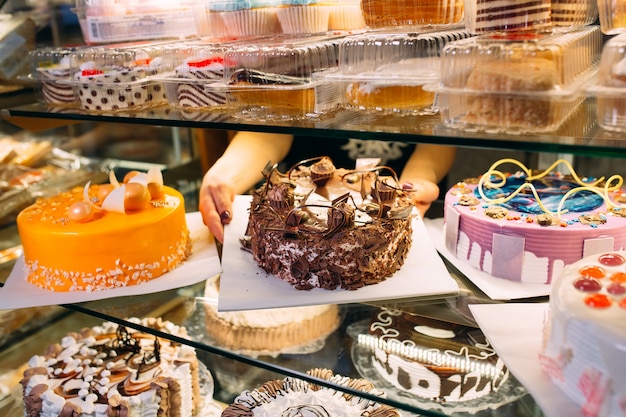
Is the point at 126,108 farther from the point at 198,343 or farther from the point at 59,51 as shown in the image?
the point at 198,343

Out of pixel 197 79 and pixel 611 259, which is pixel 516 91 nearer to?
pixel 611 259

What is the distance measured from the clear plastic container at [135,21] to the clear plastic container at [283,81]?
500 millimetres

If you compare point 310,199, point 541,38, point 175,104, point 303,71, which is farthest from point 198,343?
point 541,38

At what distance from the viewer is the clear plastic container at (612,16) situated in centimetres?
110

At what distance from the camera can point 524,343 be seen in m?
1.18

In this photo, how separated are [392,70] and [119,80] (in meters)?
0.69

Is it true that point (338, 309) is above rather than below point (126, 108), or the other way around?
below

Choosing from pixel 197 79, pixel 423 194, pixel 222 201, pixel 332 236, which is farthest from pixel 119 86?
pixel 423 194

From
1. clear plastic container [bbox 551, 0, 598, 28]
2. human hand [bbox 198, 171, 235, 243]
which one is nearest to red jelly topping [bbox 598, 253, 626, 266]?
clear plastic container [bbox 551, 0, 598, 28]

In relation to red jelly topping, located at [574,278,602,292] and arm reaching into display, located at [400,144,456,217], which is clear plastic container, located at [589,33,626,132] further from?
arm reaching into display, located at [400,144,456,217]

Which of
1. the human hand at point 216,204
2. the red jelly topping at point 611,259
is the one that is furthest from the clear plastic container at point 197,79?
the red jelly topping at point 611,259

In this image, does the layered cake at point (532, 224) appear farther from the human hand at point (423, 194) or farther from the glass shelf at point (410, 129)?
the glass shelf at point (410, 129)

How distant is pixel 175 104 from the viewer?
1.43m

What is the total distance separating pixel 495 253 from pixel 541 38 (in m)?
0.53
